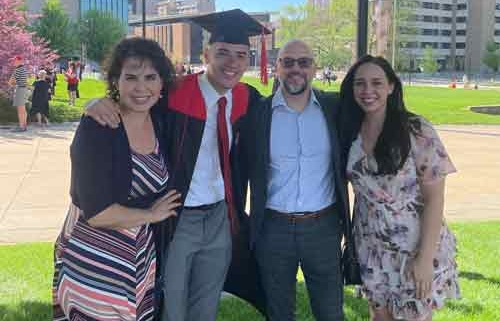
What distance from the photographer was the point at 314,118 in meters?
2.98

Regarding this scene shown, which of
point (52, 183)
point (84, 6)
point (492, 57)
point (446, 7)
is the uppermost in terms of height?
point (446, 7)

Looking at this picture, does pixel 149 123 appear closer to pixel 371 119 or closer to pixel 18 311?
pixel 371 119

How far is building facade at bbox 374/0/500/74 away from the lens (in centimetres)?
10819

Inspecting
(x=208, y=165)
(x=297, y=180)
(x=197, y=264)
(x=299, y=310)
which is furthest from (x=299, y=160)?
(x=299, y=310)

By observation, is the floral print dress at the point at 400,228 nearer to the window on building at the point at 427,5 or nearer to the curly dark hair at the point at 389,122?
the curly dark hair at the point at 389,122

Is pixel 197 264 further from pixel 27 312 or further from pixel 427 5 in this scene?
pixel 427 5

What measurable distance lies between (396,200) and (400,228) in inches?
5.4

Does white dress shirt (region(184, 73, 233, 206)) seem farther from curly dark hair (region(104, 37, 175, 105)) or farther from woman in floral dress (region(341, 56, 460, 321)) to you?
woman in floral dress (region(341, 56, 460, 321))

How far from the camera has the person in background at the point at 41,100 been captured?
15.8 m

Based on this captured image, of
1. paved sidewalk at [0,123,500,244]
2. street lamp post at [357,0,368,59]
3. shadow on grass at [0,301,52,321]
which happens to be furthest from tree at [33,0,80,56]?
street lamp post at [357,0,368,59]

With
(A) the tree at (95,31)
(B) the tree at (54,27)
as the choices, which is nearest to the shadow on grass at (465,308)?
(B) the tree at (54,27)

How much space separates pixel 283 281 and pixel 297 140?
73 cm

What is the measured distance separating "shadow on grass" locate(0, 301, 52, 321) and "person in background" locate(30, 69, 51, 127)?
12463mm

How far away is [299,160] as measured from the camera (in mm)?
2918
